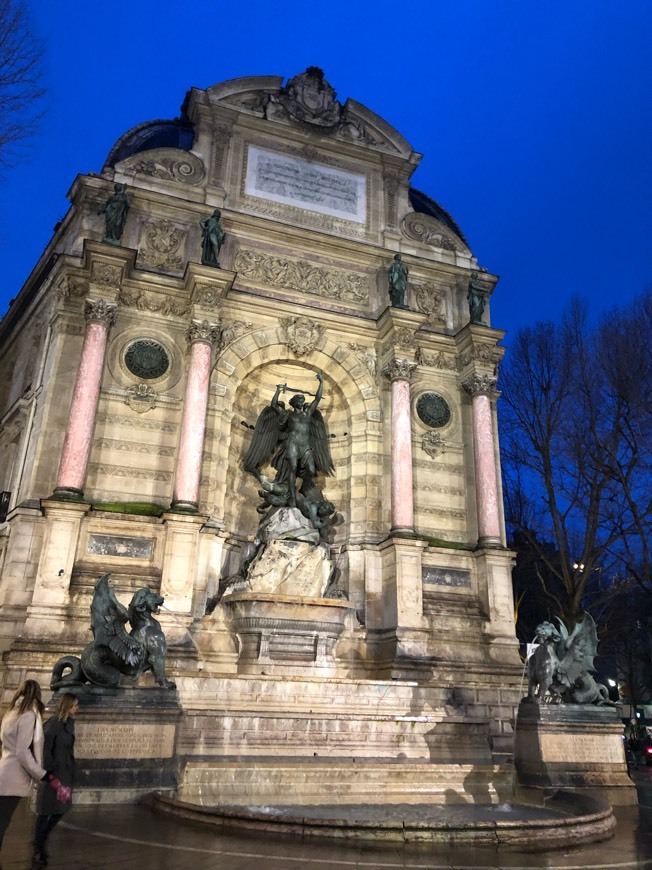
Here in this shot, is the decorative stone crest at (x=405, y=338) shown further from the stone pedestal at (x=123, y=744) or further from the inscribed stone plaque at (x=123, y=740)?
the inscribed stone plaque at (x=123, y=740)

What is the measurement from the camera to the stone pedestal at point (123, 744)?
27.0 ft

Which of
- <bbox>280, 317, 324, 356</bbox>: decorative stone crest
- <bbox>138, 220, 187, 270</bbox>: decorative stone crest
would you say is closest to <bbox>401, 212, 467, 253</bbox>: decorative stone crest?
<bbox>280, 317, 324, 356</bbox>: decorative stone crest

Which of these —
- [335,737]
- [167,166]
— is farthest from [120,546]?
[167,166]

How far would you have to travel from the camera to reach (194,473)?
15.7 metres

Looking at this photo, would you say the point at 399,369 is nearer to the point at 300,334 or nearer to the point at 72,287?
the point at 300,334

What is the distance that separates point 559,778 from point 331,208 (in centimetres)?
1657

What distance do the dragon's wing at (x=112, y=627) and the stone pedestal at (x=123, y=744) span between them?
2.37ft

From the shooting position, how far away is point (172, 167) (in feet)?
63.0

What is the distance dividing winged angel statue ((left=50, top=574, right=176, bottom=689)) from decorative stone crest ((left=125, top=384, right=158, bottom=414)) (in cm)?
728

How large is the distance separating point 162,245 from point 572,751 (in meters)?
15.3

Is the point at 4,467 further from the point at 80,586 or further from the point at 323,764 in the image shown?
the point at 323,764

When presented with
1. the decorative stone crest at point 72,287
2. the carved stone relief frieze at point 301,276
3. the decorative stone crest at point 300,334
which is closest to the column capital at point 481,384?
the carved stone relief frieze at point 301,276

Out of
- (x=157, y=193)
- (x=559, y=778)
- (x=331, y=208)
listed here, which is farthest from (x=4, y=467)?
(x=559, y=778)

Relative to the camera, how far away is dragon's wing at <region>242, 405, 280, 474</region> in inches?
716
